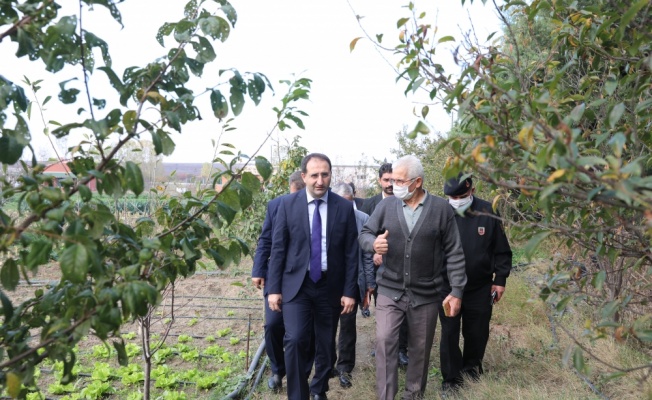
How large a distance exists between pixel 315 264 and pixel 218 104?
3.03 meters

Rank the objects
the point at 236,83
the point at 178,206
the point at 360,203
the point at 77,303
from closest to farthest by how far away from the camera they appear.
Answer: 1. the point at 77,303
2. the point at 236,83
3. the point at 178,206
4. the point at 360,203

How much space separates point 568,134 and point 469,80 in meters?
0.86

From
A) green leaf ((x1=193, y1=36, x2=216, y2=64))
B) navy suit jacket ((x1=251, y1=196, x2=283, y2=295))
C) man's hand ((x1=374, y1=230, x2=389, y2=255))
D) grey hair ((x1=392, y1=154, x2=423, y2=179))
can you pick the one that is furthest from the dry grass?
green leaf ((x1=193, y1=36, x2=216, y2=64))

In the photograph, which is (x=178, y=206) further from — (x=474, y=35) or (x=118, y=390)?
(x=118, y=390)

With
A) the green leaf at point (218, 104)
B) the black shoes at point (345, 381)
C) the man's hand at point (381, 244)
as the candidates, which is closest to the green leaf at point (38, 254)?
the green leaf at point (218, 104)

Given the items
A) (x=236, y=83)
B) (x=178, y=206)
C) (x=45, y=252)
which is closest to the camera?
(x=45, y=252)

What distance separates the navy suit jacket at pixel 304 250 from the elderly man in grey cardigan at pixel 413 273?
380 mm

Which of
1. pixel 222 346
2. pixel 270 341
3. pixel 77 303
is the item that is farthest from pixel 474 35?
pixel 222 346

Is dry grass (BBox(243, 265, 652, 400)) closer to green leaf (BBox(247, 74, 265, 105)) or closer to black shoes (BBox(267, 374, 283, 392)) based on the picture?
black shoes (BBox(267, 374, 283, 392))

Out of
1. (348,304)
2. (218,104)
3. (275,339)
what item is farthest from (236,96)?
(275,339)

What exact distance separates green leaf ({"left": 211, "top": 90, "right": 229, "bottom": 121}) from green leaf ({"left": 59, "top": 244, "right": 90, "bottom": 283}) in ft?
2.47

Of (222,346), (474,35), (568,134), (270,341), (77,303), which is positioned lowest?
(222,346)

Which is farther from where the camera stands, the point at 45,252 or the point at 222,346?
the point at 222,346

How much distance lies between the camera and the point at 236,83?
2125 millimetres
